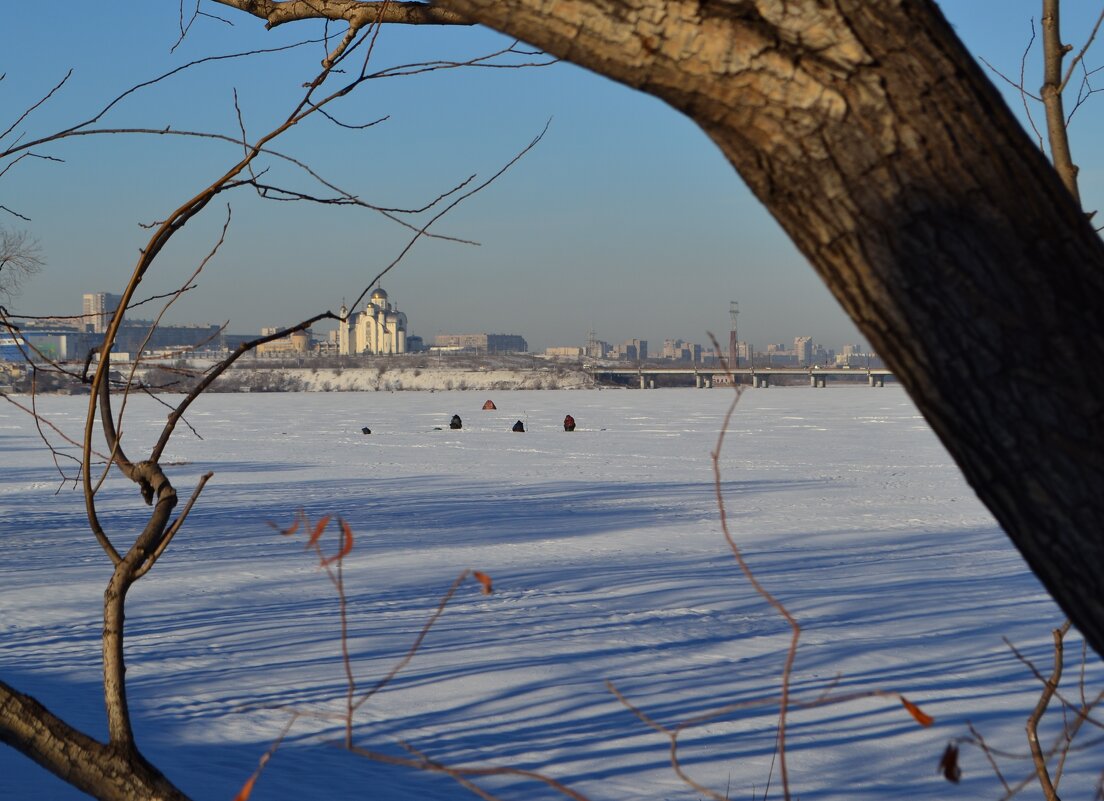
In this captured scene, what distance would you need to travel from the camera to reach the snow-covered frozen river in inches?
220

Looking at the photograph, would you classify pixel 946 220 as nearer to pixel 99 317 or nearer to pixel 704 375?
pixel 99 317

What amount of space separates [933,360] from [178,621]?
8165 mm

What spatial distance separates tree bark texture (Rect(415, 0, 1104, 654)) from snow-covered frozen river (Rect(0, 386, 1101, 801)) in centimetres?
101

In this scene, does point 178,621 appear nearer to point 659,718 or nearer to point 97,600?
point 97,600

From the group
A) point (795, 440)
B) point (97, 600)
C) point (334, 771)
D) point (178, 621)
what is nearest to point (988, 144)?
point (334, 771)

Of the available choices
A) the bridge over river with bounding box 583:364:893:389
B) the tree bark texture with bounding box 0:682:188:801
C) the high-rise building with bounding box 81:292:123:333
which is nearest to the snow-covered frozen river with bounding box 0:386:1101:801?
the tree bark texture with bounding box 0:682:188:801

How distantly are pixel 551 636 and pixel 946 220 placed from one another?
721cm

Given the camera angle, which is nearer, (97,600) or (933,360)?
(933,360)

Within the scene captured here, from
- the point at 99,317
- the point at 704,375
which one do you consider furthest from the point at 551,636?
the point at 704,375

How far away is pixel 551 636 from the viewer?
7945mm

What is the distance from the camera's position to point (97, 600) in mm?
9031

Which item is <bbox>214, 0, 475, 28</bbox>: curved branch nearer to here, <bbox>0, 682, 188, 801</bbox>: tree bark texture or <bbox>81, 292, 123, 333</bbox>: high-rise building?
<bbox>81, 292, 123, 333</bbox>: high-rise building

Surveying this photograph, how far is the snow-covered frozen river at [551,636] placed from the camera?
18.3ft

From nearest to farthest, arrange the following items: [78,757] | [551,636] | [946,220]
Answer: [946,220] < [78,757] < [551,636]
